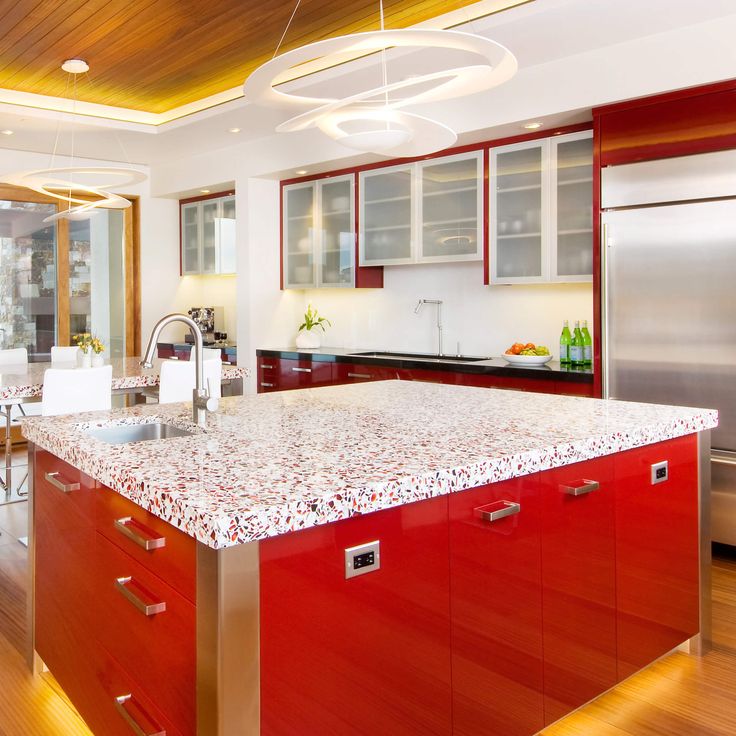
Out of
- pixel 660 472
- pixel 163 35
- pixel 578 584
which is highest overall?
pixel 163 35

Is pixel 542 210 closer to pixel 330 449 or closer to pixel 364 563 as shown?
pixel 330 449

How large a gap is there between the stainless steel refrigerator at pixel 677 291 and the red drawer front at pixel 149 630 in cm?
293

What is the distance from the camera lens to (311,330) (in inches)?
261

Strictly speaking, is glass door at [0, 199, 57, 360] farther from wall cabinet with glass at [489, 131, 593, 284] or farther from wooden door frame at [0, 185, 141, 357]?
wall cabinet with glass at [489, 131, 593, 284]

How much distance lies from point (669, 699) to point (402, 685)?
1.14m

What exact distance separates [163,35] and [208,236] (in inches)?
120

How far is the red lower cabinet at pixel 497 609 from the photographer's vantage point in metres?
1.71

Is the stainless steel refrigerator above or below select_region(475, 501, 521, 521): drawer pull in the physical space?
above

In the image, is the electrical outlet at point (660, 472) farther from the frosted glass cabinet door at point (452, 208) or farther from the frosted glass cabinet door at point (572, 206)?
the frosted glass cabinet door at point (452, 208)

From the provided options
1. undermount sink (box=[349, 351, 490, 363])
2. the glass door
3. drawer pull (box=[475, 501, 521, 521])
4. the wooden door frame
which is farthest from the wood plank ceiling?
drawer pull (box=[475, 501, 521, 521])

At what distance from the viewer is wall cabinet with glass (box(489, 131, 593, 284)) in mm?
4375

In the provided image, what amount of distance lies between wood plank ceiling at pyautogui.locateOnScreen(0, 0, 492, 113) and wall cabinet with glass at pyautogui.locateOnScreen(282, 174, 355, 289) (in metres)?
1.15

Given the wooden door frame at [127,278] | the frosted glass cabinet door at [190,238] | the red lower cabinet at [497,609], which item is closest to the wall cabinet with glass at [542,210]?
the red lower cabinet at [497,609]

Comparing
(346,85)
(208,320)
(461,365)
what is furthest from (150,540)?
(208,320)
